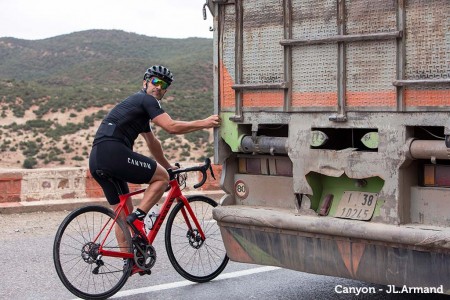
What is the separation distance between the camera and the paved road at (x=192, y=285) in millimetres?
6750

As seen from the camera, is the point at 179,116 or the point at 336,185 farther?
the point at 179,116

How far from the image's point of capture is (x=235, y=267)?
7.80 m

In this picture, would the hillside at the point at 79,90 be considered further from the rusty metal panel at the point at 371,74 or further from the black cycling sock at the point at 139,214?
the rusty metal panel at the point at 371,74

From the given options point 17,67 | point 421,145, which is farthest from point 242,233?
point 17,67

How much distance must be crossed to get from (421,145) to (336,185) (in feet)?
2.82

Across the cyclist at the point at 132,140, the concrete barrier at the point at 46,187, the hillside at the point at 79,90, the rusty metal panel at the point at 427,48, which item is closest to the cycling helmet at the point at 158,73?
the cyclist at the point at 132,140

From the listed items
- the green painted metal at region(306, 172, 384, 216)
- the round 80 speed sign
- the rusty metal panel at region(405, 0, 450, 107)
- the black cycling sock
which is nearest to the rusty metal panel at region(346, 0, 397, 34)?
the rusty metal panel at region(405, 0, 450, 107)

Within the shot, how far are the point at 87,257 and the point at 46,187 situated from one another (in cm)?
602

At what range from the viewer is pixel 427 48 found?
530 cm

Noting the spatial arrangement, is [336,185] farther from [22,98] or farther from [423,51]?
[22,98]

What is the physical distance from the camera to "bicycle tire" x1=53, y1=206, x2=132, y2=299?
253 inches

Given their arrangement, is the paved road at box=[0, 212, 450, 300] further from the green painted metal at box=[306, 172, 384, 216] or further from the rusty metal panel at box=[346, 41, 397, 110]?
the rusty metal panel at box=[346, 41, 397, 110]

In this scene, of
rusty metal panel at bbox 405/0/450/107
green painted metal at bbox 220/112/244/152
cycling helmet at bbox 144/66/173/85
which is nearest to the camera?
rusty metal panel at bbox 405/0/450/107

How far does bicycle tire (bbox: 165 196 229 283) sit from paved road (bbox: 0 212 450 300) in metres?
0.12
